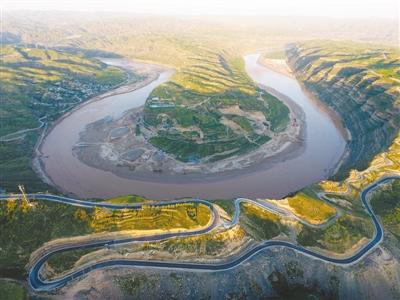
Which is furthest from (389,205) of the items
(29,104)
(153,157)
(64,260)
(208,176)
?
(29,104)

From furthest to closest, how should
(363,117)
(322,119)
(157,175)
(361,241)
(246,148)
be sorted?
1. (322,119)
2. (363,117)
3. (246,148)
4. (157,175)
5. (361,241)

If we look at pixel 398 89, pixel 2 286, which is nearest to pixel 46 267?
pixel 2 286

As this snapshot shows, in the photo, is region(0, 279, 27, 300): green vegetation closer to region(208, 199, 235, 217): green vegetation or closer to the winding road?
the winding road

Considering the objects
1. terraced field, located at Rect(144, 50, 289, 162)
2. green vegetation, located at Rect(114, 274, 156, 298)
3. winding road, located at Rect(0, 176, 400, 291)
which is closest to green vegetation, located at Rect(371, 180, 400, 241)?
winding road, located at Rect(0, 176, 400, 291)

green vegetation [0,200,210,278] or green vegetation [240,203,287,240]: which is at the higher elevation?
green vegetation [240,203,287,240]

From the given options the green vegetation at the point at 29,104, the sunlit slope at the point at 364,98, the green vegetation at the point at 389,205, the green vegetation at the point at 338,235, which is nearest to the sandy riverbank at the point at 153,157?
the green vegetation at the point at 29,104

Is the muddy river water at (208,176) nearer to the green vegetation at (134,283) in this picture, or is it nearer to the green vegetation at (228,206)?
the green vegetation at (228,206)

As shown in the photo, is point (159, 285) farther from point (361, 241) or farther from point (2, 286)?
point (361, 241)
